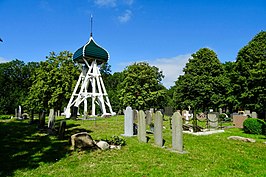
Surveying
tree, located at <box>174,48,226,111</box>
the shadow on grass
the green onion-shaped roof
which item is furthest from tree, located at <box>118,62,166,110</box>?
the shadow on grass

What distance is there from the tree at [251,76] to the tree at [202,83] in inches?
117

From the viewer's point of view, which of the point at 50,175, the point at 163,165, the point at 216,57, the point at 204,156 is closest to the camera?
the point at 50,175

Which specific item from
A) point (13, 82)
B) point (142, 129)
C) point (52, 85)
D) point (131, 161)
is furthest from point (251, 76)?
point (13, 82)

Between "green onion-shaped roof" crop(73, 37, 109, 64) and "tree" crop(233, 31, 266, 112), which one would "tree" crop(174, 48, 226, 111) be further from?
"green onion-shaped roof" crop(73, 37, 109, 64)

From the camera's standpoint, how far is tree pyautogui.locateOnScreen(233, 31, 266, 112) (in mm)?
27234

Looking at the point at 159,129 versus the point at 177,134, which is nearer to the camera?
the point at 177,134

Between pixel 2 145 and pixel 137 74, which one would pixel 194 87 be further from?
pixel 2 145

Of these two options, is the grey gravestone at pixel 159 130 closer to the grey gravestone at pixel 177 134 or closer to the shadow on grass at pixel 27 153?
the grey gravestone at pixel 177 134

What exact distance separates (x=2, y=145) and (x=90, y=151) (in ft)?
14.6

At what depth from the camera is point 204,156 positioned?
8.47 meters

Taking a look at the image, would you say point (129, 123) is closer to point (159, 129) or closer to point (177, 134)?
point (159, 129)

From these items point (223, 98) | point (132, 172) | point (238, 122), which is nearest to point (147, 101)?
point (223, 98)

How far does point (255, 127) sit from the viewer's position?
15688 mm

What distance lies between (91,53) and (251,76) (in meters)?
21.7
